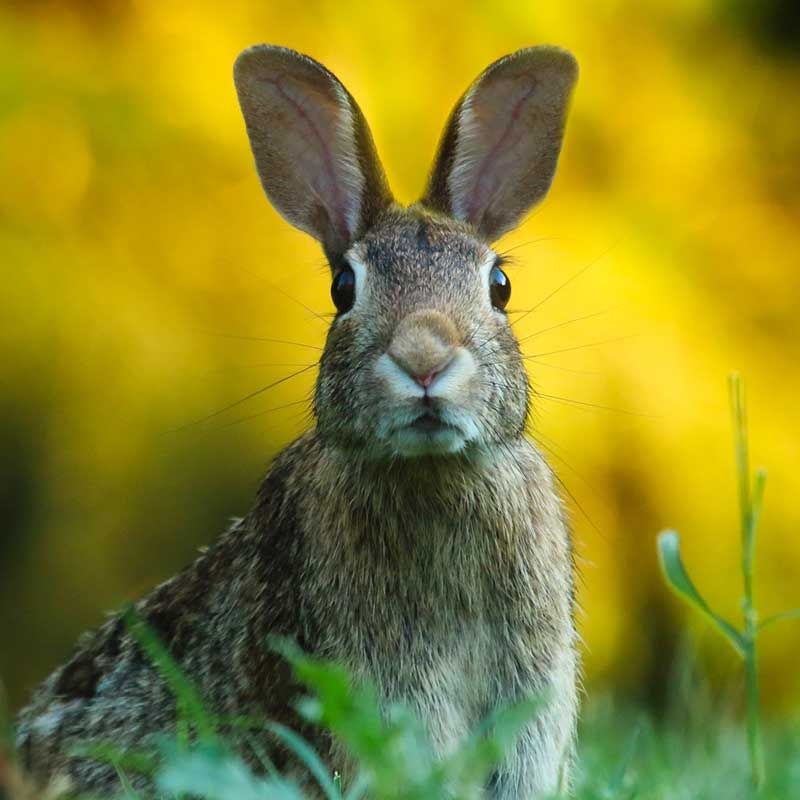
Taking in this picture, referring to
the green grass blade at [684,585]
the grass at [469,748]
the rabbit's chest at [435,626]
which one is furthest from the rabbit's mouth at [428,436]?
the green grass blade at [684,585]

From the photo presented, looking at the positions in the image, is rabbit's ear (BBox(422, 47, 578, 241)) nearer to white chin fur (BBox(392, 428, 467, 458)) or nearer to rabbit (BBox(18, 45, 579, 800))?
rabbit (BBox(18, 45, 579, 800))

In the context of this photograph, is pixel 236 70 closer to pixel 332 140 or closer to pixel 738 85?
pixel 332 140

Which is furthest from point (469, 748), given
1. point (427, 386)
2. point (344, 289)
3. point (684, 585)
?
point (344, 289)

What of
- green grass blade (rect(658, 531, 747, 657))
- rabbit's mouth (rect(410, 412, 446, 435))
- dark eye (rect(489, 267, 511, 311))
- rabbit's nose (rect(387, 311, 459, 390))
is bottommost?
green grass blade (rect(658, 531, 747, 657))

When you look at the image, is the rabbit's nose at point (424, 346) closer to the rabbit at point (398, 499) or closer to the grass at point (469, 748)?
→ the rabbit at point (398, 499)

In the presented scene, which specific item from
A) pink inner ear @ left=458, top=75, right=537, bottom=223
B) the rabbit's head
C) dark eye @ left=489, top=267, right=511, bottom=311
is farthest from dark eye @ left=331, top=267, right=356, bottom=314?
pink inner ear @ left=458, top=75, right=537, bottom=223

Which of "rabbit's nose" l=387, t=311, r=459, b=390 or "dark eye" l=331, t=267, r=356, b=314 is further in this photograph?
"dark eye" l=331, t=267, r=356, b=314

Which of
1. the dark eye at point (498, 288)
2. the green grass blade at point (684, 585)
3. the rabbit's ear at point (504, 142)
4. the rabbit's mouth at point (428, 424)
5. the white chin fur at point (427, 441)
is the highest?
the rabbit's ear at point (504, 142)
